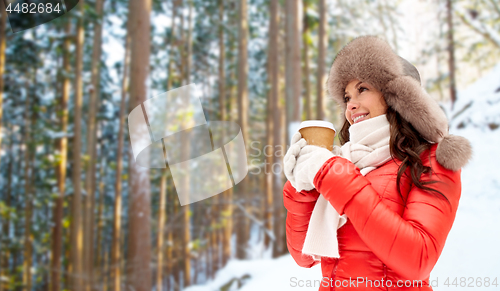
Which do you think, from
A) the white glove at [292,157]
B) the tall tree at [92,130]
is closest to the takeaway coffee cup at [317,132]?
the white glove at [292,157]

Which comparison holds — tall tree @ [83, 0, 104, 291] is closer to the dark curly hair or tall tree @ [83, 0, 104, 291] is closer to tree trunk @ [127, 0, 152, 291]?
tree trunk @ [127, 0, 152, 291]

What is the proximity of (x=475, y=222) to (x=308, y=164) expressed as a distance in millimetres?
3175

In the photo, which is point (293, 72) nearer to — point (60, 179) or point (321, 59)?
point (321, 59)

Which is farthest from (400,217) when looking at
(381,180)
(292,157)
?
(292,157)

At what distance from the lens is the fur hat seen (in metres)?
1.26

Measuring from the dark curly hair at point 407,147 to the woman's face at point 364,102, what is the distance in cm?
5

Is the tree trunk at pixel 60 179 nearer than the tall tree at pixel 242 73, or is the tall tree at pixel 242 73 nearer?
the tall tree at pixel 242 73

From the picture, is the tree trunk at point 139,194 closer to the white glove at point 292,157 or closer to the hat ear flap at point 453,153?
the white glove at point 292,157

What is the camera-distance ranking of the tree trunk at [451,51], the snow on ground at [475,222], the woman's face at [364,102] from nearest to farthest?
the woman's face at [364,102]
the snow on ground at [475,222]
the tree trunk at [451,51]

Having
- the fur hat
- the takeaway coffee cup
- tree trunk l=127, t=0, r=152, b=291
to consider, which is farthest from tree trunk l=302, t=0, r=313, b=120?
the takeaway coffee cup

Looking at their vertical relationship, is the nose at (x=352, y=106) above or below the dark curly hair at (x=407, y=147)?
above

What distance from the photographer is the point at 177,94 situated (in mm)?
5168

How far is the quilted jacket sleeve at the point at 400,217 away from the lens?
115cm

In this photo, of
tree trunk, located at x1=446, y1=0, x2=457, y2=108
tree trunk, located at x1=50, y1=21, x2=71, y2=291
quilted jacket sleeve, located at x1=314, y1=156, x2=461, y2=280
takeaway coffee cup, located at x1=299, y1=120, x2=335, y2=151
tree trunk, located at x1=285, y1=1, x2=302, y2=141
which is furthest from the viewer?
tree trunk, located at x1=446, y1=0, x2=457, y2=108
